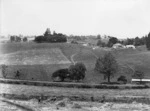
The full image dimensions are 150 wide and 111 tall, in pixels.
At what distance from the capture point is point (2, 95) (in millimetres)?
68500

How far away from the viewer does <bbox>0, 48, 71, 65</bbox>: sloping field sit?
12925 cm

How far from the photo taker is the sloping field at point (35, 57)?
424 feet

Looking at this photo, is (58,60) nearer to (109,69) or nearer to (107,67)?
(107,67)

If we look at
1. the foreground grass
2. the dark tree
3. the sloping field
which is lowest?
the foreground grass

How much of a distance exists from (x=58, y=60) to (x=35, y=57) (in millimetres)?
10148

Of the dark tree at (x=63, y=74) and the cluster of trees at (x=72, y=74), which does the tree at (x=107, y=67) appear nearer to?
the cluster of trees at (x=72, y=74)

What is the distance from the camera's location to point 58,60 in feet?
444

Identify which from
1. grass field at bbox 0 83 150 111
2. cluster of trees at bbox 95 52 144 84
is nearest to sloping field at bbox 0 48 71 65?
cluster of trees at bbox 95 52 144 84

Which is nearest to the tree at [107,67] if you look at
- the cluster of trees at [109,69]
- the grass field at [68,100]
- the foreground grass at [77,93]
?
the cluster of trees at [109,69]

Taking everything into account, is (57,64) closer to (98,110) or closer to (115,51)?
(115,51)

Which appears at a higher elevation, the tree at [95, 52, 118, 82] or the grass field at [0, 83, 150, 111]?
the tree at [95, 52, 118, 82]

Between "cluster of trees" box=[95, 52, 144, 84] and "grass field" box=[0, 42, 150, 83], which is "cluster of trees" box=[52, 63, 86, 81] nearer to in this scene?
"grass field" box=[0, 42, 150, 83]

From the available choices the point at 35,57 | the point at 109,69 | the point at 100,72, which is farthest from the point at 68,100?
the point at 35,57

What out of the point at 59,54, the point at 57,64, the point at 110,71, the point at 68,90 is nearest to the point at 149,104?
the point at 68,90
